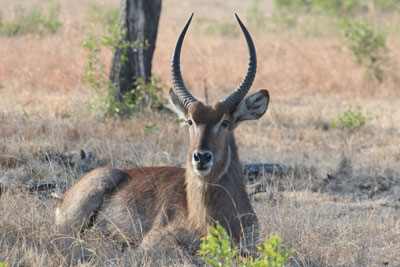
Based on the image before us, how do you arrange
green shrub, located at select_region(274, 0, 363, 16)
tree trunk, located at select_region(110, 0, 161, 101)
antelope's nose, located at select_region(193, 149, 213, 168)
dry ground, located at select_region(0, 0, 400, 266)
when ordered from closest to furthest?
antelope's nose, located at select_region(193, 149, 213, 168) < dry ground, located at select_region(0, 0, 400, 266) < tree trunk, located at select_region(110, 0, 161, 101) < green shrub, located at select_region(274, 0, 363, 16)

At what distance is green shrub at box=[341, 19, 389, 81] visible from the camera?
12.2 metres

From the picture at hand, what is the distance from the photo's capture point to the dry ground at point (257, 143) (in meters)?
4.83

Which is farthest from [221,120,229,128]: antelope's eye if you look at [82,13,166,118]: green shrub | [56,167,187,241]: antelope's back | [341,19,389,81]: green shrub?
[341,19,389,81]: green shrub

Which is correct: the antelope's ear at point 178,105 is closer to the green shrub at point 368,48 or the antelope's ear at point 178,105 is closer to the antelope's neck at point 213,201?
the antelope's neck at point 213,201

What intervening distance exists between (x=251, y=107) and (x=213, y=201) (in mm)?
843

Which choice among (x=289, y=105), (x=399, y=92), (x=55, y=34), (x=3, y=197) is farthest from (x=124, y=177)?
(x=55, y=34)

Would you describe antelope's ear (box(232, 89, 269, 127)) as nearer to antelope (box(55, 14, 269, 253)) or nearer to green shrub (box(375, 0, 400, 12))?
antelope (box(55, 14, 269, 253))

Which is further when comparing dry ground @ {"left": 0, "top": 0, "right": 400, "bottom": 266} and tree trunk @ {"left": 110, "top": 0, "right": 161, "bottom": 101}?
tree trunk @ {"left": 110, "top": 0, "right": 161, "bottom": 101}

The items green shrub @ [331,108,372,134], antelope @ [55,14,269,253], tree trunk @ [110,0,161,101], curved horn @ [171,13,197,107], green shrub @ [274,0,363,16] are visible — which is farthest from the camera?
green shrub @ [274,0,363,16]

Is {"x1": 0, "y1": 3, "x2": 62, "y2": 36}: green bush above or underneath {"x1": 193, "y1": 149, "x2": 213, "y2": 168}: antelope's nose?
above

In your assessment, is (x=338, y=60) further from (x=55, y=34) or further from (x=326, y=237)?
(x=326, y=237)

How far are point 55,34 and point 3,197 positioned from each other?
9.79 metres

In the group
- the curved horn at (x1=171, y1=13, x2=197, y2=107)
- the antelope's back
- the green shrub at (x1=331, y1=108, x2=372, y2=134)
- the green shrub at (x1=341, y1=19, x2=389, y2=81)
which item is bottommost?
the antelope's back

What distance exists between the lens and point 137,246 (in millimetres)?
4988
